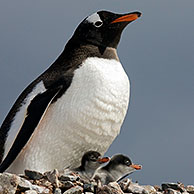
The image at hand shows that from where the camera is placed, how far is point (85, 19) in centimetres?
669

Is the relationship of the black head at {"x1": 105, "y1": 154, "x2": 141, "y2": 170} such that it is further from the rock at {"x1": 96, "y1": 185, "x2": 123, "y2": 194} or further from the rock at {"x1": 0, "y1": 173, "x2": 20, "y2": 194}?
the rock at {"x1": 0, "y1": 173, "x2": 20, "y2": 194}

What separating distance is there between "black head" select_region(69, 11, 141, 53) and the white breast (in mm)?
468

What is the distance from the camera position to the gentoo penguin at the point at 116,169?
19.9ft

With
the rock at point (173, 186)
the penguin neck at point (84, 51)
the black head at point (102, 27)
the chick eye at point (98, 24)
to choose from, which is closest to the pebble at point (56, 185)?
the rock at point (173, 186)

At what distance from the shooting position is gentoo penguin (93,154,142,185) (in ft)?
19.9

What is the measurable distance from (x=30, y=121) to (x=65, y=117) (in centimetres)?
39

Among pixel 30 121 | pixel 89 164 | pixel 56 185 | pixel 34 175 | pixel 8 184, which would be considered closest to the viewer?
pixel 8 184

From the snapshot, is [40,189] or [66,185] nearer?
[40,189]

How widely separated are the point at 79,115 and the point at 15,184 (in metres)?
1.55

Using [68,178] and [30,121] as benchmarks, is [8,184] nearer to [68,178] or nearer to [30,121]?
[68,178]

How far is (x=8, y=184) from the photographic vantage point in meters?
4.71

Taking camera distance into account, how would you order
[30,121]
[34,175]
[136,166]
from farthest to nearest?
1. [136,166]
2. [30,121]
3. [34,175]

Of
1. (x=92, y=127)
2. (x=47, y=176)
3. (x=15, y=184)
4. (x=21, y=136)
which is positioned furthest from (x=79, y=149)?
(x=15, y=184)

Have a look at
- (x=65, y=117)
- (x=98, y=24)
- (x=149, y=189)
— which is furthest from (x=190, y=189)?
(x=98, y=24)
